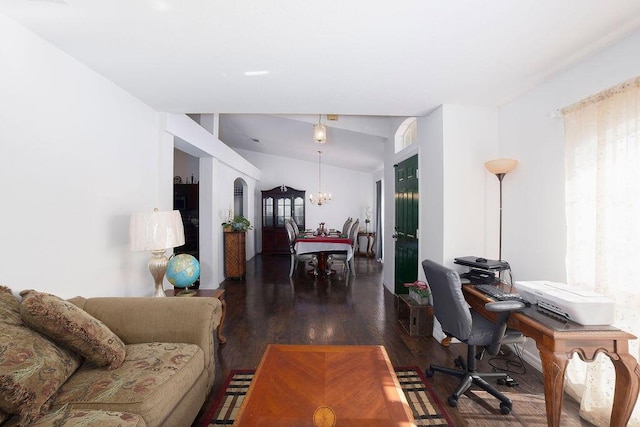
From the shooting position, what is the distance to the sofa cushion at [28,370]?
1114mm

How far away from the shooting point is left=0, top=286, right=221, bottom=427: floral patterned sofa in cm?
116

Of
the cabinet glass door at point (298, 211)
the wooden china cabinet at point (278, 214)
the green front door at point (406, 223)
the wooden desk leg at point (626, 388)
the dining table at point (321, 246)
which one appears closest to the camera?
the wooden desk leg at point (626, 388)

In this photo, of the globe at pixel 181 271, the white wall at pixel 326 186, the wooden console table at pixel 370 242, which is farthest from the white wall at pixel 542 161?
the white wall at pixel 326 186

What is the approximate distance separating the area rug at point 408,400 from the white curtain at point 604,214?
917mm

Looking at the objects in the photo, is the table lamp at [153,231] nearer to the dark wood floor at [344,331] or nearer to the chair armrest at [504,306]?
the dark wood floor at [344,331]

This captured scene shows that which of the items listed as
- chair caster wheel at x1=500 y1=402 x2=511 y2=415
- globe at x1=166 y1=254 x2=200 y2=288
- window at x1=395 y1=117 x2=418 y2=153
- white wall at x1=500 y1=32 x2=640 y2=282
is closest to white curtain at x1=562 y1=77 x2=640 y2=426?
white wall at x1=500 y1=32 x2=640 y2=282

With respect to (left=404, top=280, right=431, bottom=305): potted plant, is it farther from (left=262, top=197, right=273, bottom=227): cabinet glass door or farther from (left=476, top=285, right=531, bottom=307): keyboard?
(left=262, top=197, right=273, bottom=227): cabinet glass door

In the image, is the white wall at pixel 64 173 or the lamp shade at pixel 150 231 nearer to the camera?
the white wall at pixel 64 173

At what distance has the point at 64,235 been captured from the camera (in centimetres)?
192

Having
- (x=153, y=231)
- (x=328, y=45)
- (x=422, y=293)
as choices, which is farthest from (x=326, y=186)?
(x=328, y=45)

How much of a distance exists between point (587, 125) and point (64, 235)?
3622 mm

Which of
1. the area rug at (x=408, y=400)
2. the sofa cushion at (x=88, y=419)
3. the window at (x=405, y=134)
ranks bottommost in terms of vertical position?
A: the area rug at (x=408, y=400)

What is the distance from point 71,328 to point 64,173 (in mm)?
1125

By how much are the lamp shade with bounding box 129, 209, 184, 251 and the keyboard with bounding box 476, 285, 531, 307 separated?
2.50 metres
